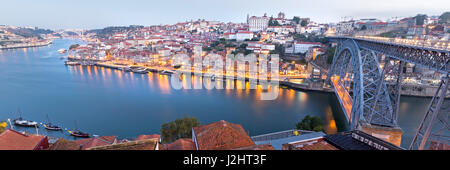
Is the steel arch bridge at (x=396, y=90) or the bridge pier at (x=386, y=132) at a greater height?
the steel arch bridge at (x=396, y=90)

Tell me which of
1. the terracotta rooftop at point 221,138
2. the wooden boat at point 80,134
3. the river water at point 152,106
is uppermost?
the terracotta rooftop at point 221,138

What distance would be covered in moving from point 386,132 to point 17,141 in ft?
26.6

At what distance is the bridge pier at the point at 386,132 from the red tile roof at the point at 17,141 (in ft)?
23.8

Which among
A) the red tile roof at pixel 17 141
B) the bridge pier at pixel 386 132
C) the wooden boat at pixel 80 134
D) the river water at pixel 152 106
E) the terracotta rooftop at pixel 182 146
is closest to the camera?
the red tile roof at pixel 17 141

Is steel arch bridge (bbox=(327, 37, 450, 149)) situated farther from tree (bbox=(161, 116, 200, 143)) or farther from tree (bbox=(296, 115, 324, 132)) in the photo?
tree (bbox=(161, 116, 200, 143))

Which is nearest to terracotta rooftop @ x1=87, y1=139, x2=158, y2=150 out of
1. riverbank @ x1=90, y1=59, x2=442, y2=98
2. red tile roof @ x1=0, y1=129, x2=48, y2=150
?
red tile roof @ x1=0, y1=129, x2=48, y2=150

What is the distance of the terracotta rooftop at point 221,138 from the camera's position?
4.10m

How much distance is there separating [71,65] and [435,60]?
98.4 ft

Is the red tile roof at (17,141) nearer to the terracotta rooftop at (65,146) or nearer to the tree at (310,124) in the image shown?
the terracotta rooftop at (65,146)

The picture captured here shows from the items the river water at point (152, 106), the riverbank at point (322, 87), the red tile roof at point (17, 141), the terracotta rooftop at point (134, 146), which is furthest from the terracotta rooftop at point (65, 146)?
the riverbank at point (322, 87)

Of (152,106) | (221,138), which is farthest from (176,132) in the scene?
(152,106)

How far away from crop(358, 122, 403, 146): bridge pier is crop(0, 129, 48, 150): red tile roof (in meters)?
7.27

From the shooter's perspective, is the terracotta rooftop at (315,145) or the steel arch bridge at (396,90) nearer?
the steel arch bridge at (396,90)

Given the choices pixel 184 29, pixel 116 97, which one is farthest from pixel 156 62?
pixel 184 29
